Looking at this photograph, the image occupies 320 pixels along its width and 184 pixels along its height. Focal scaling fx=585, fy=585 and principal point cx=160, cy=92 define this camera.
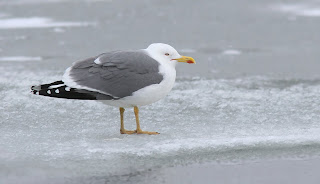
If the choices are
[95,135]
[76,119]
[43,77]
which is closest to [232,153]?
[95,135]

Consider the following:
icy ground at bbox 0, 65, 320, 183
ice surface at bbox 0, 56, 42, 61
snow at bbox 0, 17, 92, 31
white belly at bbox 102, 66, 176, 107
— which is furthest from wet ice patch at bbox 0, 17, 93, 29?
white belly at bbox 102, 66, 176, 107

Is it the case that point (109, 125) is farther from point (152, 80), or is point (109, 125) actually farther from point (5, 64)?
point (5, 64)

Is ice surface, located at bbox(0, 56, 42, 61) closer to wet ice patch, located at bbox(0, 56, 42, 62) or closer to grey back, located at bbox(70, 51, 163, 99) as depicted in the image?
wet ice patch, located at bbox(0, 56, 42, 62)

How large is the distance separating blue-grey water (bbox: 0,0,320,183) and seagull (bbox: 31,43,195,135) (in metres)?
0.31

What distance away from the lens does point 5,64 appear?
684cm

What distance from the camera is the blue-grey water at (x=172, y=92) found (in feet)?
12.3

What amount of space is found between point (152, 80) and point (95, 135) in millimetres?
591

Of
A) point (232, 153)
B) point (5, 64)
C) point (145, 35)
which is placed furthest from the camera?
point (145, 35)

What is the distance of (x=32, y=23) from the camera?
8.79m

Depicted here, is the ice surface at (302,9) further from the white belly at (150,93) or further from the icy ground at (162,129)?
the white belly at (150,93)

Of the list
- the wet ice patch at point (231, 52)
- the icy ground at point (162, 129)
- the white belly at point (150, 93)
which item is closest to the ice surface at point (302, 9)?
the wet ice patch at point (231, 52)

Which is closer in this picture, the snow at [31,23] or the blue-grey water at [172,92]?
the blue-grey water at [172,92]

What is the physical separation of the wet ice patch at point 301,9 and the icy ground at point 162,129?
3.23 meters

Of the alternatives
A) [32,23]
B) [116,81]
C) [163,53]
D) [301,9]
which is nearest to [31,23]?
[32,23]
